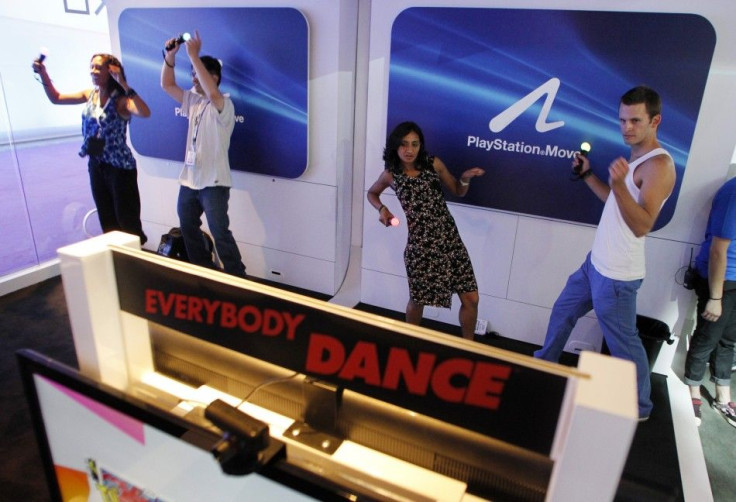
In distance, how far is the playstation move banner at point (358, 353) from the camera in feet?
2.43

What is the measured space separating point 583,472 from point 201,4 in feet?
12.0

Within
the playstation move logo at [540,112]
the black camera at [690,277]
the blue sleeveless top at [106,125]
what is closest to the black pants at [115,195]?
the blue sleeveless top at [106,125]

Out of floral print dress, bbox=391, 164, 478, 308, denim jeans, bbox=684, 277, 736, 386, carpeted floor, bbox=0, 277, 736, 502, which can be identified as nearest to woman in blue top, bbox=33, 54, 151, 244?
carpeted floor, bbox=0, 277, 736, 502

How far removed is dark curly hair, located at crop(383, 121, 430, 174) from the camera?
8.45 ft

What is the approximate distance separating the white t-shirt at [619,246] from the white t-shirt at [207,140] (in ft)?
7.39

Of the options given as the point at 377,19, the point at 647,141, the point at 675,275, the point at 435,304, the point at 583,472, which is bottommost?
the point at 435,304

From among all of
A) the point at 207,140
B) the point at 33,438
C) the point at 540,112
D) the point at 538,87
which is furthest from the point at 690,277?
the point at 33,438

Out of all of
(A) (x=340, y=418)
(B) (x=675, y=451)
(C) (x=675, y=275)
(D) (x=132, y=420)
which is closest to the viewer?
(D) (x=132, y=420)

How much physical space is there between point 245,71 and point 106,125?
3.03ft

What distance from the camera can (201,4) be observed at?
3467 millimetres

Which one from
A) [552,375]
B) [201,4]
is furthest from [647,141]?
[201,4]

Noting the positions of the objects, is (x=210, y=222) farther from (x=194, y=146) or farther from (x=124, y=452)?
(x=124, y=452)

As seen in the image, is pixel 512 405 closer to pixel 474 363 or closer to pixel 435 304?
pixel 474 363

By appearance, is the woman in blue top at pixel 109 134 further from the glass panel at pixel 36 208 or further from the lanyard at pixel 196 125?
the glass panel at pixel 36 208
